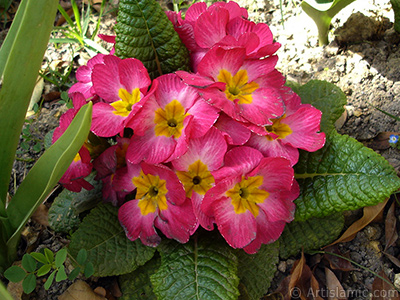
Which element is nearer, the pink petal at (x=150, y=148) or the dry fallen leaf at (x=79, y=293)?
the pink petal at (x=150, y=148)

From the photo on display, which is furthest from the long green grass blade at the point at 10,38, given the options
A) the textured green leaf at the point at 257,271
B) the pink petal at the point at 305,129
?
the textured green leaf at the point at 257,271

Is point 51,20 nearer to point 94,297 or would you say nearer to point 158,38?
point 158,38

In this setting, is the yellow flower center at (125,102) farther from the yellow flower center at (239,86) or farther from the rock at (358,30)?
the rock at (358,30)

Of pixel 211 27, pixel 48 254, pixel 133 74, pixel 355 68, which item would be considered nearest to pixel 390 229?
pixel 355 68

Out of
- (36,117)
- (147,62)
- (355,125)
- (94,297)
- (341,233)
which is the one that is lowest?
(94,297)

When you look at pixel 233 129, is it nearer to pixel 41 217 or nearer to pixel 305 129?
pixel 305 129

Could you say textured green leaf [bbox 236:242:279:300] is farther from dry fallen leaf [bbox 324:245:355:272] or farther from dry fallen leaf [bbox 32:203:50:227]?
dry fallen leaf [bbox 32:203:50:227]

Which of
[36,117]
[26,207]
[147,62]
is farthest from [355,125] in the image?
[36,117]
